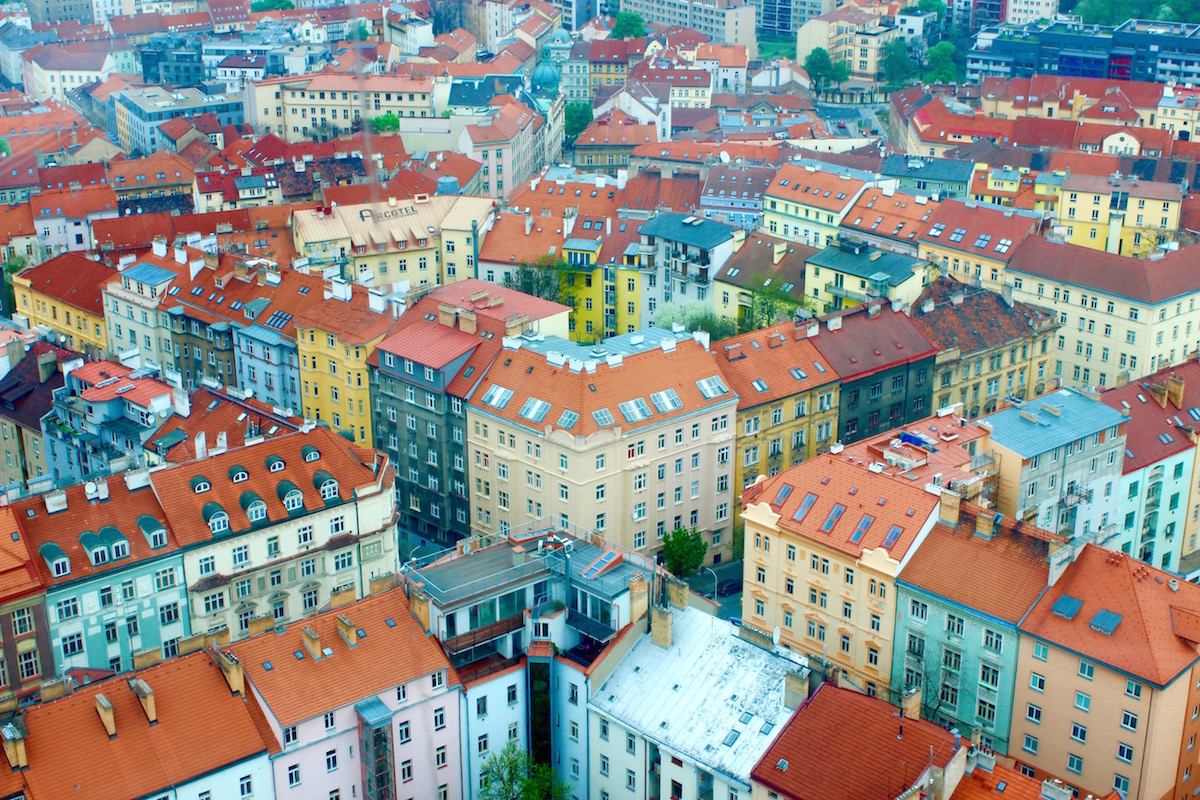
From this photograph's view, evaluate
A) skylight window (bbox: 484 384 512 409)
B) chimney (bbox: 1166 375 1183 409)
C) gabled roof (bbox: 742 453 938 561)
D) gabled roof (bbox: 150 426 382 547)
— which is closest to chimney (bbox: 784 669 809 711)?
gabled roof (bbox: 742 453 938 561)

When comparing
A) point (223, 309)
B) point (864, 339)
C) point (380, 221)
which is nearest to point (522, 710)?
point (864, 339)

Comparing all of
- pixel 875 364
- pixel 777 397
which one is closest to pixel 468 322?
pixel 777 397

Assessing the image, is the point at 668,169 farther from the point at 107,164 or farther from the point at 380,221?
the point at 107,164

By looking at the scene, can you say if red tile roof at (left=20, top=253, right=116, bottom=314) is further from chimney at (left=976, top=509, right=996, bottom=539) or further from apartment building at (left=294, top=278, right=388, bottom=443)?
chimney at (left=976, top=509, right=996, bottom=539)

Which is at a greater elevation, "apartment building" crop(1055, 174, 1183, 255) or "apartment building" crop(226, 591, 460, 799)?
"apartment building" crop(1055, 174, 1183, 255)

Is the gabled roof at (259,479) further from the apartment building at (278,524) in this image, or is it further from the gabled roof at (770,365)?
the gabled roof at (770,365)

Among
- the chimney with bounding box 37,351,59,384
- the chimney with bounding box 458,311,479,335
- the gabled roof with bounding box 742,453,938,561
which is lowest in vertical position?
the gabled roof with bounding box 742,453,938,561

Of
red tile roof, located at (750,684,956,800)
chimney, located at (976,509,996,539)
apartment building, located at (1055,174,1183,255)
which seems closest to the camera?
red tile roof, located at (750,684,956,800)

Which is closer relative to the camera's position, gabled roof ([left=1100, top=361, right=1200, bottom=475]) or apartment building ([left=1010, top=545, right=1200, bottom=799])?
apartment building ([left=1010, top=545, right=1200, bottom=799])
